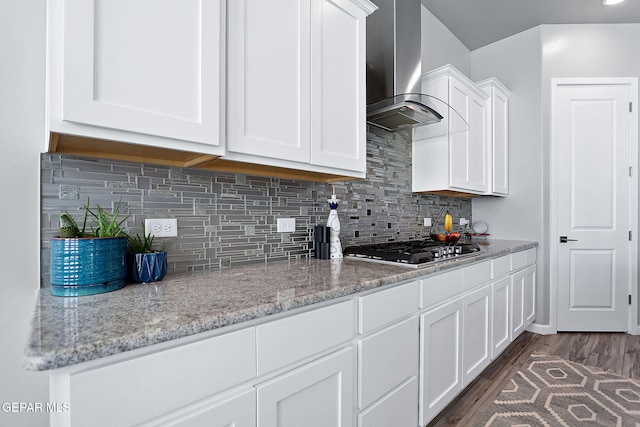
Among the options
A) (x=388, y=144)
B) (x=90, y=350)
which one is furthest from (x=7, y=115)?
(x=388, y=144)

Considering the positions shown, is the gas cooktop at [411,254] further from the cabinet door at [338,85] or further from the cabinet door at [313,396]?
the cabinet door at [313,396]

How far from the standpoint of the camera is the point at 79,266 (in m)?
0.97

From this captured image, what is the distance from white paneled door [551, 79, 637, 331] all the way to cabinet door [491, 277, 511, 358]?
118 centimetres

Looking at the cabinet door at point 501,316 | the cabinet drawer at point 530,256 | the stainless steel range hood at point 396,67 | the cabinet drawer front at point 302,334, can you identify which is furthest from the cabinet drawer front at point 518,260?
the cabinet drawer front at point 302,334

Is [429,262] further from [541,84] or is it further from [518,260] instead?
[541,84]

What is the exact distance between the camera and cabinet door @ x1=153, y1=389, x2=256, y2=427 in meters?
0.78

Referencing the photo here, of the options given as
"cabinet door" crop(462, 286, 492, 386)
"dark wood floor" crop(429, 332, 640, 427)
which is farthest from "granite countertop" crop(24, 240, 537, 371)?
"dark wood floor" crop(429, 332, 640, 427)

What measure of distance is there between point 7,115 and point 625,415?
10.6ft

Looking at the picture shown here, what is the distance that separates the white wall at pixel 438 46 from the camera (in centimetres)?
290

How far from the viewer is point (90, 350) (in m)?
0.63

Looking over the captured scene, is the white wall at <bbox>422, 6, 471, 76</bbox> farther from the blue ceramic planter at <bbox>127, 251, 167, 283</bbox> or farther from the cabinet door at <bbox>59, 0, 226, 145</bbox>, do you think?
the blue ceramic planter at <bbox>127, 251, 167, 283</bbox>

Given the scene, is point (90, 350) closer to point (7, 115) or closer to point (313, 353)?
point (313, 353)

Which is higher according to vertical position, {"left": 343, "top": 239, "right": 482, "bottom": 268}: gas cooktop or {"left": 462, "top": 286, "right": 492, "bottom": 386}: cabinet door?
{"left": 343, "top": 239, "right": 482, "bottom": 268}: gas cooktop

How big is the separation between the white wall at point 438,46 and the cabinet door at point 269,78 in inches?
72.0
